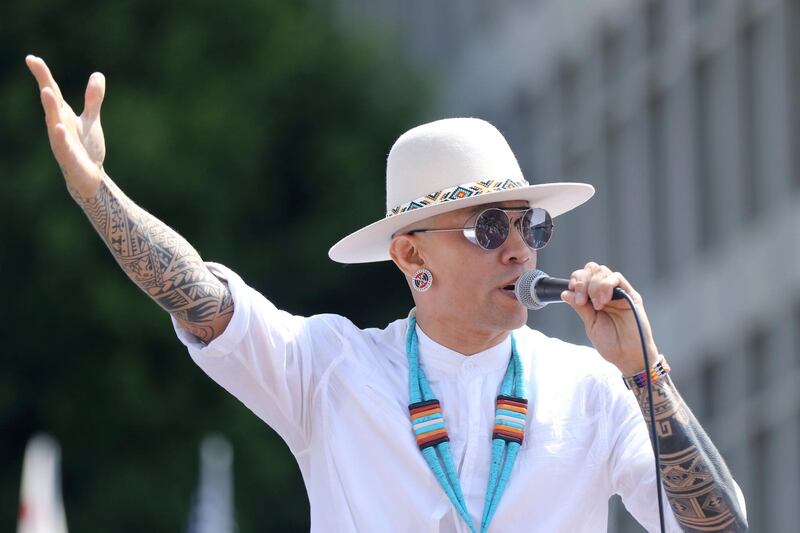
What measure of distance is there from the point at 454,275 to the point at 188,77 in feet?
42.8

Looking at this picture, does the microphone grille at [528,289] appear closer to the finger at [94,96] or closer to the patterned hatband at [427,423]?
the patterned hatband at [427,423]

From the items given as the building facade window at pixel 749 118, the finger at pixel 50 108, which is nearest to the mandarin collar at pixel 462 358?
the finger at pixel 50 108

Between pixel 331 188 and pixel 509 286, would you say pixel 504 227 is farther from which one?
pixel 331 188

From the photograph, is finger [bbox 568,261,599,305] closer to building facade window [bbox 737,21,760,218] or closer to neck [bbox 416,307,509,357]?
neck [bbox 416,307,509,357]

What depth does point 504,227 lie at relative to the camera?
482 cm

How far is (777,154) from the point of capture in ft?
52.0

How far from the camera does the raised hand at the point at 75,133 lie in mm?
4324

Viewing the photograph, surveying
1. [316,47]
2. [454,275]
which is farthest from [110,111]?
[454,275]

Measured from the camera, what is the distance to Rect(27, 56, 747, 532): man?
14.6ft

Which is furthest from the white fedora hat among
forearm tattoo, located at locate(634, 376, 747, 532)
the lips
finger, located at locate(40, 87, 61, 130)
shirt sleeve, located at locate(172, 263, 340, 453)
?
finger, located at locate(40, 87, 61, 130)

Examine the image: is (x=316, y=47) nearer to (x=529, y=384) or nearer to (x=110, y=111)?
(x=110, y=111)

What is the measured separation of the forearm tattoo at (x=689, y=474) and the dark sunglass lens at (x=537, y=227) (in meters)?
0.60

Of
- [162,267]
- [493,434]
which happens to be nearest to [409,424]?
[493,434]

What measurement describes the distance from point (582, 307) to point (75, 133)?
1.42 metres
